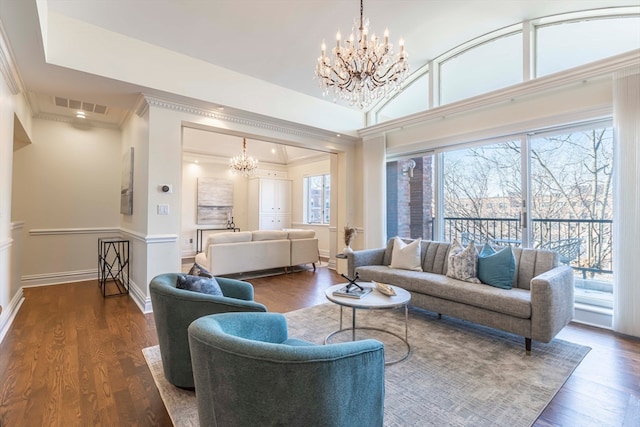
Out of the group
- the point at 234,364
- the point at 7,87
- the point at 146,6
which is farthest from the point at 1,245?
the point at 234,364

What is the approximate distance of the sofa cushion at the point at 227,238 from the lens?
492cm

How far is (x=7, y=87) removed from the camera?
9.67ft

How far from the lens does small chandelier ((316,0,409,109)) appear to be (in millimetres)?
2510

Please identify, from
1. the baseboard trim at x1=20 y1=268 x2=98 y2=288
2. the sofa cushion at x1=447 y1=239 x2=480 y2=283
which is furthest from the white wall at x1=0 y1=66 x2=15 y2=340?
the sofa cushion at x1=447 y1=239 x2=480 y2=283

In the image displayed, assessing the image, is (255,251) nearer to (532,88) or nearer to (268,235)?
(268,235)

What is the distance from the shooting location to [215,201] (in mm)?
8281

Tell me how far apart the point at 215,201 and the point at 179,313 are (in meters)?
6.85

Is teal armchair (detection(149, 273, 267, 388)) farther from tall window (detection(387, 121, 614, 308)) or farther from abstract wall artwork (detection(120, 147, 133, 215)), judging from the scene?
tall window (detection(387, 121, 614, 308))

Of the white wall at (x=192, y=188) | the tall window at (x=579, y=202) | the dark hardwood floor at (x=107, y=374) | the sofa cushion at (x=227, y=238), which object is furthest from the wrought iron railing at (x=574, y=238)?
the white wall at (x=192, y=188)

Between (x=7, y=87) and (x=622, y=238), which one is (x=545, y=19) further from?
(x=7, y=87)

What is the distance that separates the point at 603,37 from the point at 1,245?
6.51m

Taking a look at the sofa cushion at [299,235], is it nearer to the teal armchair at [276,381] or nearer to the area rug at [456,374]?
the area rug at [456,374]

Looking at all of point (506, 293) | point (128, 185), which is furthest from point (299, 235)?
point (506, 293)

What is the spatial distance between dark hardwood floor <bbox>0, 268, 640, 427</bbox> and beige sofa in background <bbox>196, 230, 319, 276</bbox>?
1.44 meters
